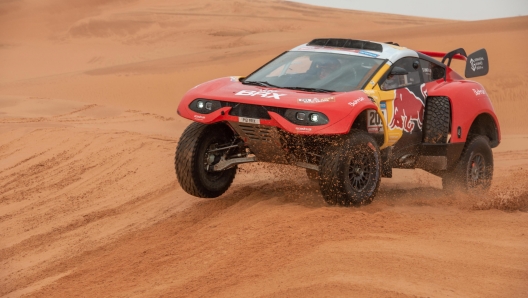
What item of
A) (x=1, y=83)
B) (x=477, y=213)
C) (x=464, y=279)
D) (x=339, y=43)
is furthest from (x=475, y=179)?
(x=1, y=83)

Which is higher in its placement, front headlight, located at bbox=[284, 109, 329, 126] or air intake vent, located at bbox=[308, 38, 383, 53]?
air intake vent, located at bbox=[308, 38, 383, 53]

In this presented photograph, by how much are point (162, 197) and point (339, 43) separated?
2666 mm

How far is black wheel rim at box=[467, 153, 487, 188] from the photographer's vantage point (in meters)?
9.72

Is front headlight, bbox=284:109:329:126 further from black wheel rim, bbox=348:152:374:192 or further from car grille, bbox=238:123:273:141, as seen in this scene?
black wheel rim, bbox=348:152:374:192

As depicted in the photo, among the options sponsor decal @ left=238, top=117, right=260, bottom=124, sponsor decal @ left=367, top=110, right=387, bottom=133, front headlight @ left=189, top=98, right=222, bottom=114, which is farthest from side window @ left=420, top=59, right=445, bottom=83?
front headlight @ left=189, top=98, right=222, bottom=114

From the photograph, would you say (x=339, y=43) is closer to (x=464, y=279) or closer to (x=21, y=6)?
(x=464, y=279)

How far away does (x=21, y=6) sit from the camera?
54.7 meters

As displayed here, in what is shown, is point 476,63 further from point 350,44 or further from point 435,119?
point 350,44

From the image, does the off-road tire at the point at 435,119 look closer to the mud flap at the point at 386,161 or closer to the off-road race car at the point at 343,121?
the off-road race car at the point at 343,121

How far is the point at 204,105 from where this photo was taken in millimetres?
8273

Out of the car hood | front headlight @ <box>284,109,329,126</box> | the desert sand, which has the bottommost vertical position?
the desert sand

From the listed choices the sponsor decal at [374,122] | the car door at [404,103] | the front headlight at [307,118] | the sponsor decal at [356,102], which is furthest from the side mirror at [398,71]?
the front headlight at [307,118]

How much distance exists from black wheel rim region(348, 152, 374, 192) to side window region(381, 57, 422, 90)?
87 cm

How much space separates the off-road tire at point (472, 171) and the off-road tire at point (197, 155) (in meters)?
2.61
